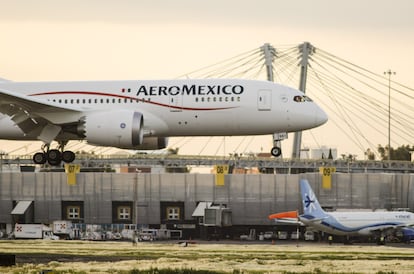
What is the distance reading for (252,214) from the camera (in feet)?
440

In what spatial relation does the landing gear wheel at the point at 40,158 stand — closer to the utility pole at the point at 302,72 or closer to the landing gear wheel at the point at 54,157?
the landing gear wheel at the point at 54,157

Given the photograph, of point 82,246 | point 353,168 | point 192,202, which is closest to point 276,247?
point 82,246

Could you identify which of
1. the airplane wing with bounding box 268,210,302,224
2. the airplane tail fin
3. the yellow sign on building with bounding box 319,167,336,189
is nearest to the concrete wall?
the yellow sign on building with bounding box 319,167,336,189

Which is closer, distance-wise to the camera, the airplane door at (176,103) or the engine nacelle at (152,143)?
the airplane door at (176,103)

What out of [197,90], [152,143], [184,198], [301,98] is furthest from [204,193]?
[197,90]

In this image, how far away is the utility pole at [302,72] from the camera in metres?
180

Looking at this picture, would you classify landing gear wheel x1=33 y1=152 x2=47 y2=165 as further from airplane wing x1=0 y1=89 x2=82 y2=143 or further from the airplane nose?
the airplane nose

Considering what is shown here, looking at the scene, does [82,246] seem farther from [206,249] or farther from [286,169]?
[286,169]

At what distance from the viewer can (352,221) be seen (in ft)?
400

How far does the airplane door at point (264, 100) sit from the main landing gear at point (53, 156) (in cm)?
1420

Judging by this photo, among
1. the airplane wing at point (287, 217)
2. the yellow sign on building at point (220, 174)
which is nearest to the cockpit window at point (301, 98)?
the airplane wing at point (287, 217)

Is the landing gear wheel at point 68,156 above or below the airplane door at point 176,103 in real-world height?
below

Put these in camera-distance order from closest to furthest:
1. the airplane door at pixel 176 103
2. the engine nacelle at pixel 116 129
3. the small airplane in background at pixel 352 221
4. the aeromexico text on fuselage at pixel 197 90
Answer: the engine nacelle at pixel 116 129
the airplane door at pixel 176 103
the aeromexico text on fuselage at pixel 197 90
the small airplane in background at pixel 352 221

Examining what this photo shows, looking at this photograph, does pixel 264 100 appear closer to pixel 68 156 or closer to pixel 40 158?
pixel 68 156
